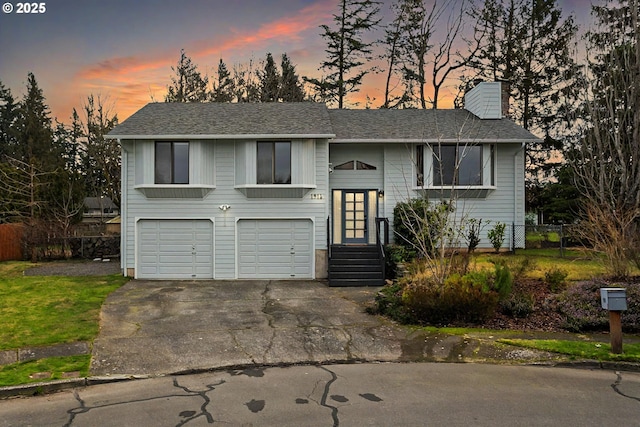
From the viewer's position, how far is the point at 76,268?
17.8m

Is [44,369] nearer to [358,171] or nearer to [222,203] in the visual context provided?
[222,203]

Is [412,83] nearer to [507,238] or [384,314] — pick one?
[507,238]

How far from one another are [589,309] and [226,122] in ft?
42.8

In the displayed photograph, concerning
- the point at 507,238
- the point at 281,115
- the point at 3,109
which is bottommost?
the point at 507,238

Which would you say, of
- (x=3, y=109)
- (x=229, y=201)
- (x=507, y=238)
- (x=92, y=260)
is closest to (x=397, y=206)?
(x=507, y=238)

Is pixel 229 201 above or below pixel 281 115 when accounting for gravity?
below

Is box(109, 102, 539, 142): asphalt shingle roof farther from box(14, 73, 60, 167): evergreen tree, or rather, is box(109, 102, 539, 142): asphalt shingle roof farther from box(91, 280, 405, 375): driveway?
box(14, 73, 60, 167): evergreen tree

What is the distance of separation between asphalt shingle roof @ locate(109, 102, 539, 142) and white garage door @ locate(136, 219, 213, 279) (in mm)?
3276

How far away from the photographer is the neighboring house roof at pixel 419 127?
1752 centimetres

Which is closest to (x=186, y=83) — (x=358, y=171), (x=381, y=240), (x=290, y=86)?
(x=290, y=86)

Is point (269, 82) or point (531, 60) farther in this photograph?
point (269, 82)

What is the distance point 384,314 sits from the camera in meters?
10.6

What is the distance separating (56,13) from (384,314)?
17.9 m

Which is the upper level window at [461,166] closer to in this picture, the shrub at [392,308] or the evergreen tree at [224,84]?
the shrub at [392,308]
